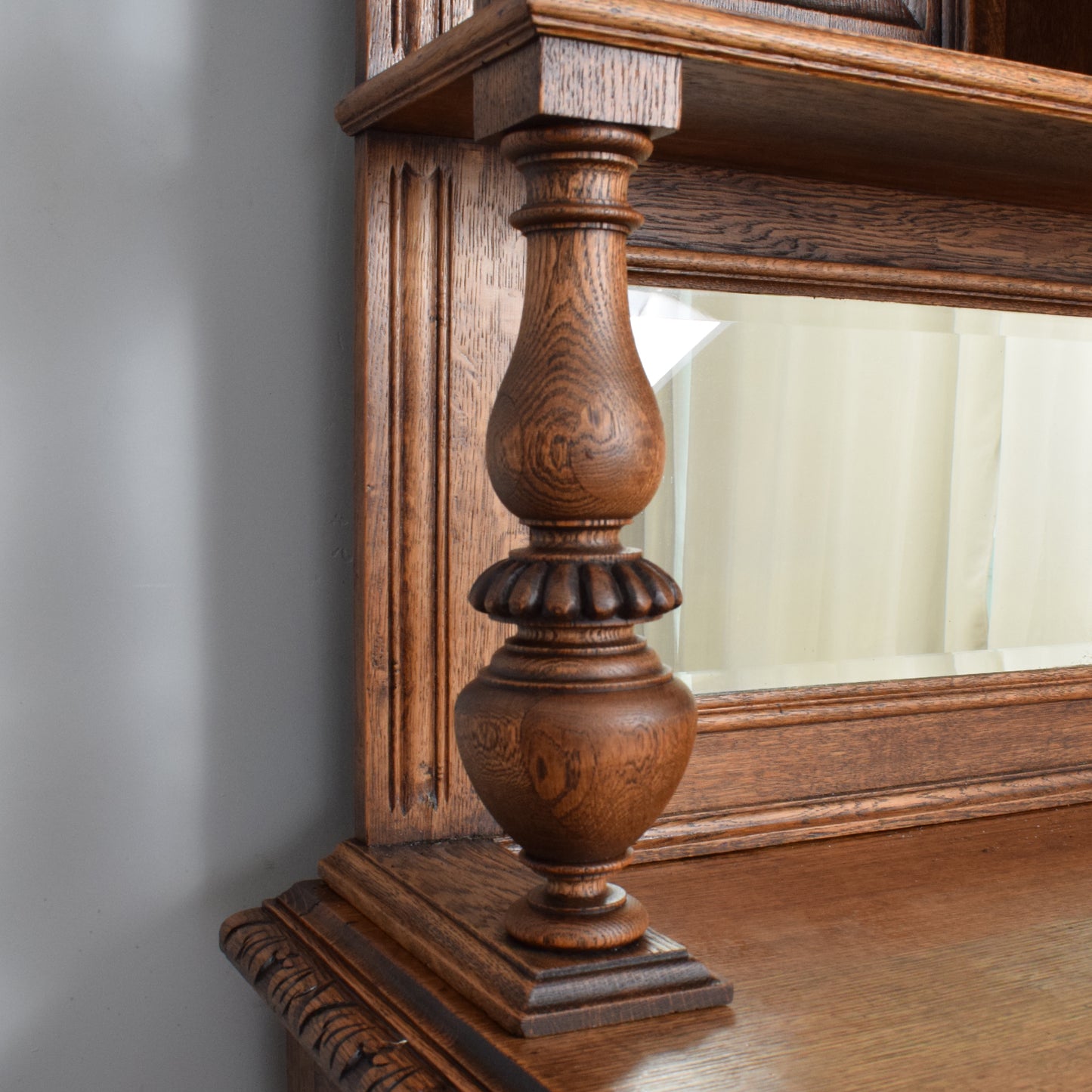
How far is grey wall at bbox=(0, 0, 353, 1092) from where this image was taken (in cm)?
81

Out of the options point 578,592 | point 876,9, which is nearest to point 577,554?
point 578,592

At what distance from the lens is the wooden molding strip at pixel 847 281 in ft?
2.96

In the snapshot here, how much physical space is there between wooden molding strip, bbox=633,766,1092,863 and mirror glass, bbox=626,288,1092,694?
0.10 metres

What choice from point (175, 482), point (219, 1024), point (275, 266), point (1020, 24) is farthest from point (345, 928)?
point (1020, 24)

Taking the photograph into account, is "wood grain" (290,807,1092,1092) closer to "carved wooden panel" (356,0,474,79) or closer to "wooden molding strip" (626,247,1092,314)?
"wooden molding strip" (626,247,1092,314)

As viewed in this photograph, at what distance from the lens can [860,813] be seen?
3.23 feet

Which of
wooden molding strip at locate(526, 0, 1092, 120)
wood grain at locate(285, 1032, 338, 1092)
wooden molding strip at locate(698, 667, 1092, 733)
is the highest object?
wooden molding strip at locate(526, 0, 1092, 120)

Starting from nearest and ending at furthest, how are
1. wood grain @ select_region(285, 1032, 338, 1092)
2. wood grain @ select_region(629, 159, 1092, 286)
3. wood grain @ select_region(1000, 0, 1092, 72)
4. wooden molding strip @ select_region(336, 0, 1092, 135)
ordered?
wooden molding strip @ select_region(336, 0, 1092, 135)
wood grain @ select_region(285, 1032, 338, 1092)
wood grain @ select_region(629, 159, 1092, 286)
wood grain @ select_region(1000, 0, 1092, 72)

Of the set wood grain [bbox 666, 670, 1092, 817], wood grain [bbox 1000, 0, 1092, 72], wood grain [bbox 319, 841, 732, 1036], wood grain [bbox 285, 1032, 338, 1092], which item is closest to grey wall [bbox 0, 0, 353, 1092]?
wood grain [bbox 285, 1032, 338, 1092]

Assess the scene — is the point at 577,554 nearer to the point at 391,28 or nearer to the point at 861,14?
the point at 391,28

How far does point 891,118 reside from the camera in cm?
72

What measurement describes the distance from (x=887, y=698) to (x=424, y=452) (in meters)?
0.45

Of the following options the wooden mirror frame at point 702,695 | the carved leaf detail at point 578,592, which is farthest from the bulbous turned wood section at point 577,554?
the wooden mirror frame at point 702,695

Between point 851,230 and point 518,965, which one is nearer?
point 518,965
